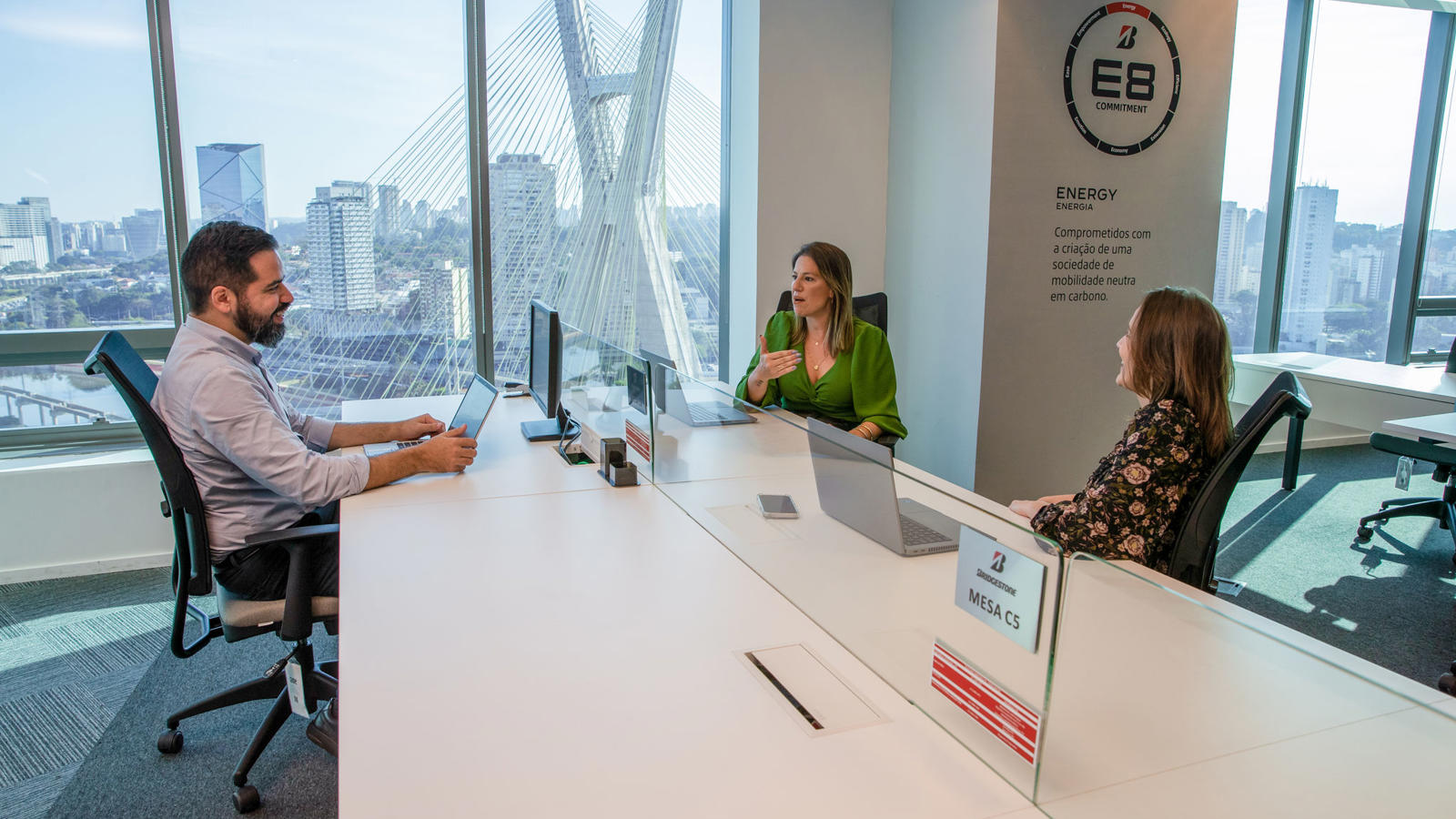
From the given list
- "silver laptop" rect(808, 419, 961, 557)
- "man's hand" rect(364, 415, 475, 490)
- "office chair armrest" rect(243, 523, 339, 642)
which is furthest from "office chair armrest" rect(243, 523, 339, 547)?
"silver laptop" rect(808, 419, 961, 557)

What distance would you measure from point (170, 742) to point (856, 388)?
2.20m

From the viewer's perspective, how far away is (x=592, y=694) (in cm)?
116

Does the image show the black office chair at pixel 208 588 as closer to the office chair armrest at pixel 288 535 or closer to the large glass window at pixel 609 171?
the office chair armrest at pixel 288 535

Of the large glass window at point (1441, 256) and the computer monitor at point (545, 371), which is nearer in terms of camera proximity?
the computer monitor at point (545, 371)

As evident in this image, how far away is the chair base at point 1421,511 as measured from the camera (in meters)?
3.79

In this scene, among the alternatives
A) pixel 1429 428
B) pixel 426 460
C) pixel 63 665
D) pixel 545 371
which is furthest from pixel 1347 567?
pixel 63 665

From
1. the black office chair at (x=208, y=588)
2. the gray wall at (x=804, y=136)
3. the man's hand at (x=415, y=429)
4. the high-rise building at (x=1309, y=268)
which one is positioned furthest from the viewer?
the high-rise building at (x=1309, y=268)

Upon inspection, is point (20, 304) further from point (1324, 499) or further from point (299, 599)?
point (1324, 499)

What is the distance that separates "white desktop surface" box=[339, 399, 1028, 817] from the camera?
37.6 inches

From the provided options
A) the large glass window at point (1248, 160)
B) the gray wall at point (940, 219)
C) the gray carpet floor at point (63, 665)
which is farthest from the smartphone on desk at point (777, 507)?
the large glass window at point (1248, 160)

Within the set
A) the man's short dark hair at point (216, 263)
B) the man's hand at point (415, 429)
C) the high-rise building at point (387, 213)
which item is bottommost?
the man's hand at point (415, 429)

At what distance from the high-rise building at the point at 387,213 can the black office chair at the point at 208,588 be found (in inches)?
65.6

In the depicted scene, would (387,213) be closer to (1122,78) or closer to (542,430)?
Result: (542,430)

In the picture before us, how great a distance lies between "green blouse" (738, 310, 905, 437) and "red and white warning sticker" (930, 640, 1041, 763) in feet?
6.15
